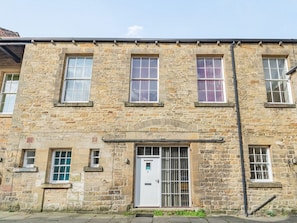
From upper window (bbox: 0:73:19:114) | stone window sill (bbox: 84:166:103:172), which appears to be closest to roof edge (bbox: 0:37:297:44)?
upper window (bbox: 0:73:19:114)

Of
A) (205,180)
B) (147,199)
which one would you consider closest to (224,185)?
(205,180)

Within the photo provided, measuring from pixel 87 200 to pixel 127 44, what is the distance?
6464 mm

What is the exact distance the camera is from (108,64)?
867cm

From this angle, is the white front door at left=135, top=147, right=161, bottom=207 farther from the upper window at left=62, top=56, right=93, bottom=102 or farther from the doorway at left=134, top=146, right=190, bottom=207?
the upper window at left=62, top=56, right=93, bottom=102

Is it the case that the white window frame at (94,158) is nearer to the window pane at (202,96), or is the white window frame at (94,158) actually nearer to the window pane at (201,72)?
the window pane at (202,96)

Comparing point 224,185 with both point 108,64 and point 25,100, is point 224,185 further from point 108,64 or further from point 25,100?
point 25,100

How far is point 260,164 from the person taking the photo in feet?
25.1

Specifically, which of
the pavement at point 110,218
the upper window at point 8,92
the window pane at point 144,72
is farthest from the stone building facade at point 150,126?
the pavement at point 110,218

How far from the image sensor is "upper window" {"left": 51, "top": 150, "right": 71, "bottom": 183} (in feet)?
24.9

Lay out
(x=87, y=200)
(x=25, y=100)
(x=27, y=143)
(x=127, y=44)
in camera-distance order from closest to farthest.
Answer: (x=87, y=200) → (x=27, y=143) → (x=25, y=100) → (x=127, y=44)

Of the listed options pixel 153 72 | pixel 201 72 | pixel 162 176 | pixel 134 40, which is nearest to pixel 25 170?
pixel 162 176

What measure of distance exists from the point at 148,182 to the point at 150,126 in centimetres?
207

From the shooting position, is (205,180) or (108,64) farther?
(108,64)

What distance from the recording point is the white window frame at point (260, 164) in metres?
7.55
